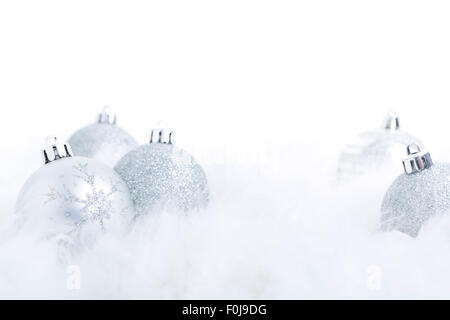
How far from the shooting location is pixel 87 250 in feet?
3.67

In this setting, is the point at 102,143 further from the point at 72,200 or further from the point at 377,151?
the point at 377,151

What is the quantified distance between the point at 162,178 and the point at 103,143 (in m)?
0.37

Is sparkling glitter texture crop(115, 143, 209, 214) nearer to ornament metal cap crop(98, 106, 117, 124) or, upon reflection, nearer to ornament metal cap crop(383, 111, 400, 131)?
ornament metal cap crop(98, 106, 117, 124)

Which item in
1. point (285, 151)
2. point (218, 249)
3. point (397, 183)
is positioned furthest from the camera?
point (285, 151)

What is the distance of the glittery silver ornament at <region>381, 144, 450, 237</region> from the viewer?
120 centimetres

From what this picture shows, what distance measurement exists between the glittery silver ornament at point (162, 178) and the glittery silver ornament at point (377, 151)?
45 cm

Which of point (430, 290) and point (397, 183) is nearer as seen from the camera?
point (430, 290)

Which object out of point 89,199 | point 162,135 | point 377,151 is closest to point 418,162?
point 377,151
